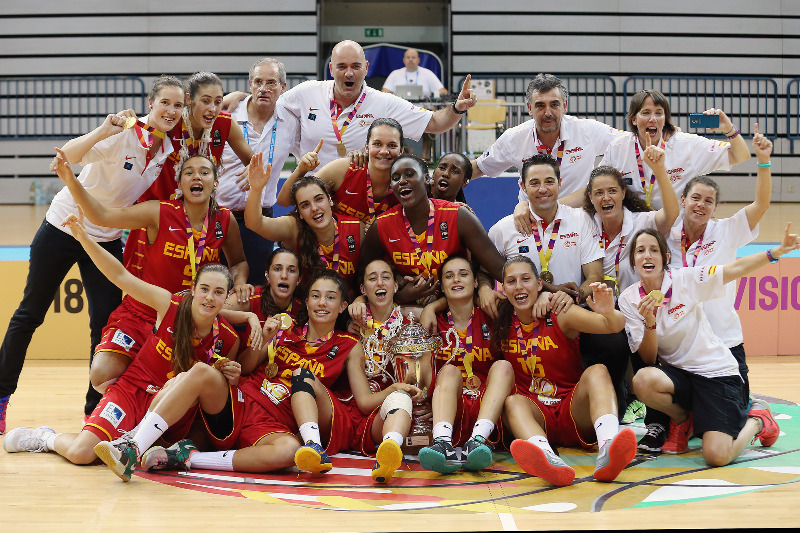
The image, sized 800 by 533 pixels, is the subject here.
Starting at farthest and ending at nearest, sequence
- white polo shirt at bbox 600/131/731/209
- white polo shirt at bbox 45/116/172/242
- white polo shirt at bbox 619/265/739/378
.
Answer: white polo shirt at bbox 600/131/731/209
white polo shirt at bbox 45/116/172/242
white polo shirt at bbox 619/265/739/378

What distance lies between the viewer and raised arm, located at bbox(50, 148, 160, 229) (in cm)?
394

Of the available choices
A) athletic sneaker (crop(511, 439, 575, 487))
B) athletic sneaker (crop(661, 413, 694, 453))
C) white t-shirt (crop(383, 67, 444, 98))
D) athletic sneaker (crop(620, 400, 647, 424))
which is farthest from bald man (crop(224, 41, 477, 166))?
white t-shirt (crop(383, 67, 444, 98))

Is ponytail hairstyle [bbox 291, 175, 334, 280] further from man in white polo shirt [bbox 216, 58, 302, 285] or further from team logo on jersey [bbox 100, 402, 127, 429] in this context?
team logo on jersey [bbox 100, 402, 127, 429]

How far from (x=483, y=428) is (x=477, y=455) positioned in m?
0.24

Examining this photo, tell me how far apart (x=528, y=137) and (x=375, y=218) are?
4.19ft

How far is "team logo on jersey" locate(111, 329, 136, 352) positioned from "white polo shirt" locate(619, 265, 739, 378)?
8.49ft

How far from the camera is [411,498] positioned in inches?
128

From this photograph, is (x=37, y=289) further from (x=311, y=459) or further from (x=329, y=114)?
(x=329, y=114)

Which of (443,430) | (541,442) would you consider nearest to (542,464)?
(541,442)

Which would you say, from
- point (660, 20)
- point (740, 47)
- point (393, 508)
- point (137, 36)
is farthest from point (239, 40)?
point (393, 508)

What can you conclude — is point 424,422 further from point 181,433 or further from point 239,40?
point 239,40

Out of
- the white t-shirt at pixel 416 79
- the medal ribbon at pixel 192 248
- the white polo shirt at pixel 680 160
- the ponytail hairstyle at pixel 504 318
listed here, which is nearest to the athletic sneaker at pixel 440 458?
the ponytail hairstyle at pixel 504 318

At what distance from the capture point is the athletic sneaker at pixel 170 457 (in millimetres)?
3590

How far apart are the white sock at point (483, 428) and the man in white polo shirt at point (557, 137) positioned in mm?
1926
